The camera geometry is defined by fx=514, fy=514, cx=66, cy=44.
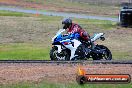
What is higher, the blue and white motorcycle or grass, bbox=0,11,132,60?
the blue and white motorcycle

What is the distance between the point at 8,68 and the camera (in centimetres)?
1508

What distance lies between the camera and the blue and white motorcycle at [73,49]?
57.5 ft

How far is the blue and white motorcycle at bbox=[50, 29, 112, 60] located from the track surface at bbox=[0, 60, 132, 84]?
1.14m

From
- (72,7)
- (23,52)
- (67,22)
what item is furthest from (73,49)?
(72,7)

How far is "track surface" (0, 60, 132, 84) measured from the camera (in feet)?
43.8

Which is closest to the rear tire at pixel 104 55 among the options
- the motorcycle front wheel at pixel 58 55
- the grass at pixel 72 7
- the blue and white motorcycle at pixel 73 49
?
the blue and white motorcycle at pixel 73 49

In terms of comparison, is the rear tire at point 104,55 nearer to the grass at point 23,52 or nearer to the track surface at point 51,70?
the track surface at point 51,70

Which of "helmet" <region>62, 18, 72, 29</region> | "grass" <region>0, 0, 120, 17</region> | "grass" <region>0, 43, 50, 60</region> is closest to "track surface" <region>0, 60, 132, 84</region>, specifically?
"helmet" <region>62, 18, 72, 29</region>

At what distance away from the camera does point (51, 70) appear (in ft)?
48.4

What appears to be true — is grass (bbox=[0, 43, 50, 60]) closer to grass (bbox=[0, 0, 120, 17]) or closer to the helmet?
the helmet

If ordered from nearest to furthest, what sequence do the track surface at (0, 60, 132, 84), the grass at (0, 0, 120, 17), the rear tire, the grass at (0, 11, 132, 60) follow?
the track surface at (0, 60, 132, 84) < the rear tire < the grass at (0, 11, 132, 60) < the grass at (0, 0, 120, 17)

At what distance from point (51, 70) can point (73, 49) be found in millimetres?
3053

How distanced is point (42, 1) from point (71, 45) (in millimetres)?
43852

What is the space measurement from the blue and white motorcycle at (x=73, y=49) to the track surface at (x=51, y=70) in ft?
3.73
